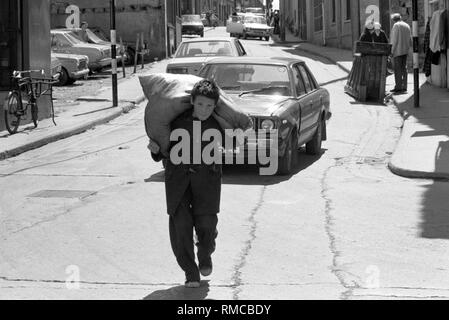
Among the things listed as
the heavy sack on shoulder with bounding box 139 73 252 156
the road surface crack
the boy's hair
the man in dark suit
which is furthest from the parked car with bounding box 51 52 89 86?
the boy's hair

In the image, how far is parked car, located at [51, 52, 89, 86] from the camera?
998 inches

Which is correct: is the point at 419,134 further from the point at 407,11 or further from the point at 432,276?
the point at 407,11

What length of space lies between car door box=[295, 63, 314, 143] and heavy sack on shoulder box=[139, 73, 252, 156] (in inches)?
225

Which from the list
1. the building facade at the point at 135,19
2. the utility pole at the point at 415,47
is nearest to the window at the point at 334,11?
the building facade at the point at 135,19

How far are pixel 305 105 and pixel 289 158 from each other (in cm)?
128

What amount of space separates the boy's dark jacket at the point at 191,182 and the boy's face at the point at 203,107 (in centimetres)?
7

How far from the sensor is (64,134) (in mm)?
15414

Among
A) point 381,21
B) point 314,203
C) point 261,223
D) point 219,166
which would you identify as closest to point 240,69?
point 314,203

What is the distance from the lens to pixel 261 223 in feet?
26.4

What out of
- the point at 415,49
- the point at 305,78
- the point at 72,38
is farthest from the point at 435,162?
the point at 72,38

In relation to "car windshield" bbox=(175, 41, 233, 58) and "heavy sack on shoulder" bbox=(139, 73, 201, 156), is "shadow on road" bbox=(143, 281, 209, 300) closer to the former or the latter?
"heavy sack on shoulder" bbox=(139, 73, 201, 156)

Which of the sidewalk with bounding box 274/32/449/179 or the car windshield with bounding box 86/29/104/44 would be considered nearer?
the sidewalk with bounding box 274/32/449/179

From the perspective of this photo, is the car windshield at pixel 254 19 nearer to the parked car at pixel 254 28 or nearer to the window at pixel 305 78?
the parked car at pixel 254 28
